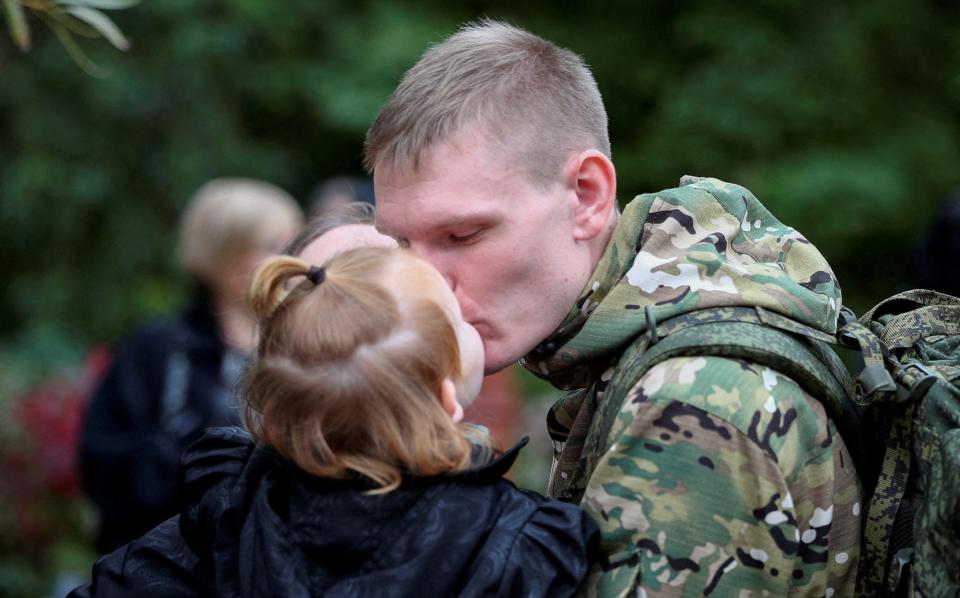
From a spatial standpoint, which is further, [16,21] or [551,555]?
[16,21]

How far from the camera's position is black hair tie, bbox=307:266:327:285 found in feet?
6.59

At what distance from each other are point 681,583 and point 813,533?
0.25 meters

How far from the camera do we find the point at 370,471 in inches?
73.8

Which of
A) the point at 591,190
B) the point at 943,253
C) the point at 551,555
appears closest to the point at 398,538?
the point at 551,555

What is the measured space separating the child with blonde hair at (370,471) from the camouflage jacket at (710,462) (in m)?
0.10

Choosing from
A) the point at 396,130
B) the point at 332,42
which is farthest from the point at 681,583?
the point at 332,42

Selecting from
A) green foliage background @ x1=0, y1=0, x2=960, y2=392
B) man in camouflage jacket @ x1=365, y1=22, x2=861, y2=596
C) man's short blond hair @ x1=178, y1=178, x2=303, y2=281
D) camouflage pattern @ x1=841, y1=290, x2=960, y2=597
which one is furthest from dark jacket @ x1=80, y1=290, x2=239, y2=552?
green foliage background @ x1=0, y1=0, x2=960, y2=392

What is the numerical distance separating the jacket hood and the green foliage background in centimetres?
586

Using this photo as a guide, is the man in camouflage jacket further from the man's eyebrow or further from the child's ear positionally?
the child's ear

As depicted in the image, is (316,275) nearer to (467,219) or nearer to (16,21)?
(467,219)

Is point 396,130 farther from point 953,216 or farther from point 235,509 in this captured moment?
point 953,216

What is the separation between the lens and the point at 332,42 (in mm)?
9312

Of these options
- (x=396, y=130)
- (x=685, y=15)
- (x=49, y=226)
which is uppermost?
(x=396, y=130)

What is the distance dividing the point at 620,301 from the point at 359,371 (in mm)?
498
